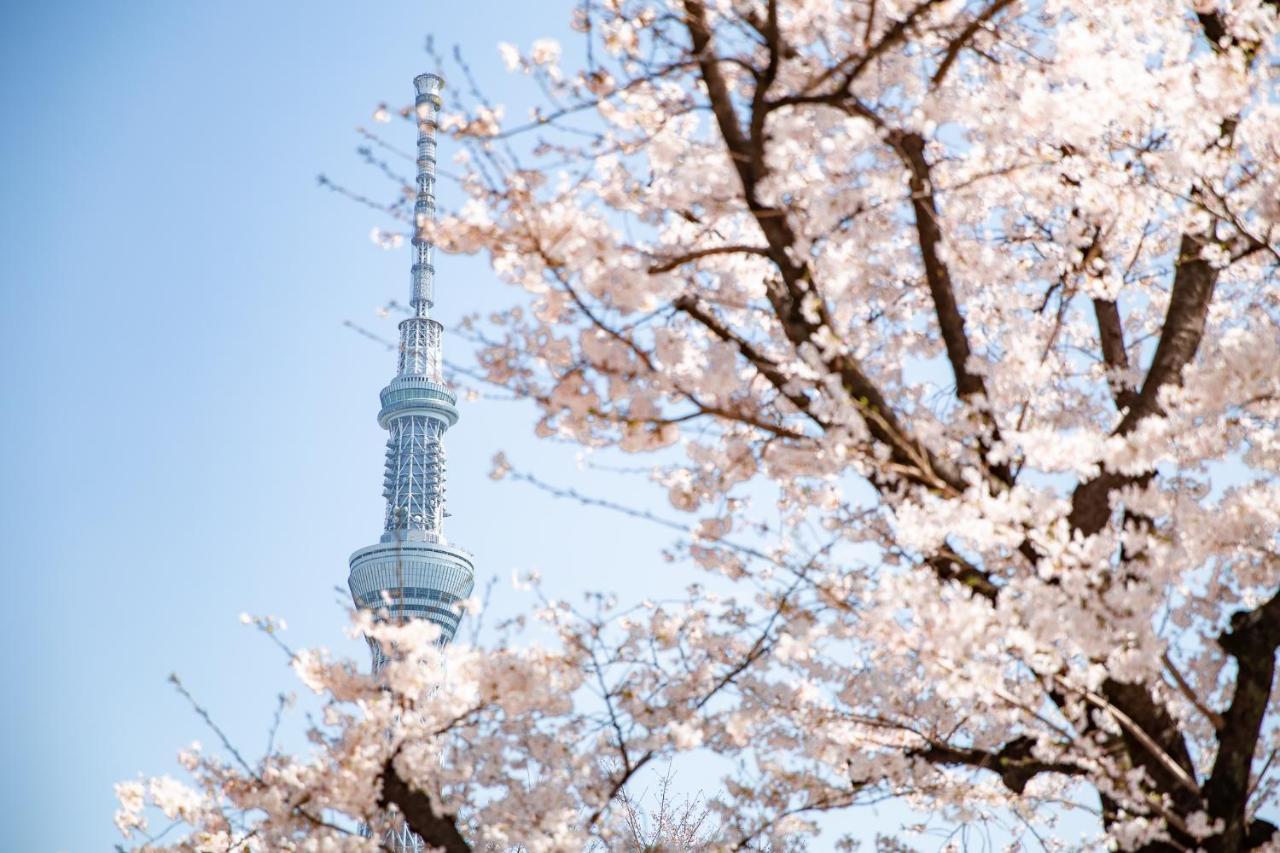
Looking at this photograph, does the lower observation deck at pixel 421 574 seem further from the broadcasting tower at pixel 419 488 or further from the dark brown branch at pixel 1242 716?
the dark brown branch at pixel 1242 716

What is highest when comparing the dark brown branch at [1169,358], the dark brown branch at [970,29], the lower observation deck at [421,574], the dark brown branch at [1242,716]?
the lower observation deck at [421,574]

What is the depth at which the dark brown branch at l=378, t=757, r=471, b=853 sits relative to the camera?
4.21 meters

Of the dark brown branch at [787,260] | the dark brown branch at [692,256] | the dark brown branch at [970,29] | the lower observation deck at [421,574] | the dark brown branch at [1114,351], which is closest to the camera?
the dark brown branch at [970,29]

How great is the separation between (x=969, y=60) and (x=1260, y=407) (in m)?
2.29

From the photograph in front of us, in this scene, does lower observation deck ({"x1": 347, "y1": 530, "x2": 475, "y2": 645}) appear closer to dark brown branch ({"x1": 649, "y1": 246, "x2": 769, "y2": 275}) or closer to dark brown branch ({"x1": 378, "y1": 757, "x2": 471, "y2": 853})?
dark brown branch ({"x1": 378, "y1": 757, "x2": 471, "y2": 853})

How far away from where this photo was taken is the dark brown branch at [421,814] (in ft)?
13.8

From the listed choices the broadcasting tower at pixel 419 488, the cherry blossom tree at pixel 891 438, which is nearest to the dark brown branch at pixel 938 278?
the cherry blossom tree at pixel 891 438

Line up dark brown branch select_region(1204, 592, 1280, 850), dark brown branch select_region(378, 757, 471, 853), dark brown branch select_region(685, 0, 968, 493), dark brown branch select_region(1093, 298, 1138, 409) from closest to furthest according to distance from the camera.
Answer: dark brown branch select_region(1204, 592, 1280, 850), dark brown branch select_region(685, 0, 968, 493), dark brown branch select_region(378, 757, 471, 853), dark brown branch select_region(1093, 298, 1138, 409)

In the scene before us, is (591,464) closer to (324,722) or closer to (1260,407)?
(324,722)

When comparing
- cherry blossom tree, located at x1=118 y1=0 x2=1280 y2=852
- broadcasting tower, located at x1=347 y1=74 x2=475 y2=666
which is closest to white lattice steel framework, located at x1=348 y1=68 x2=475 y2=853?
broadcasting tower, located at x1=347 y1=74 x2=475 y2=666

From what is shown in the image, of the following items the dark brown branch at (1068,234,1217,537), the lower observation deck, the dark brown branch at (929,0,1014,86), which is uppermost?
the lower observation deck

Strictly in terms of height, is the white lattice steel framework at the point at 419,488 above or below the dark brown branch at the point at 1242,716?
above

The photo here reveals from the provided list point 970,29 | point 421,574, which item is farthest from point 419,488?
point 970,29

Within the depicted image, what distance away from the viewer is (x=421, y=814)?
171 inches
